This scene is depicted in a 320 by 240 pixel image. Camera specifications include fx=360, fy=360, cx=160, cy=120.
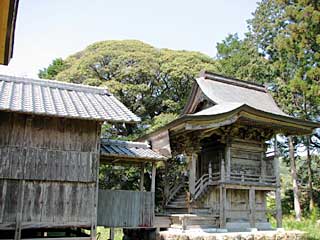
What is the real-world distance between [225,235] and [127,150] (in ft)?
14.3

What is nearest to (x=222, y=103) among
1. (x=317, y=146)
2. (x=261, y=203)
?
(x=261, y=203)

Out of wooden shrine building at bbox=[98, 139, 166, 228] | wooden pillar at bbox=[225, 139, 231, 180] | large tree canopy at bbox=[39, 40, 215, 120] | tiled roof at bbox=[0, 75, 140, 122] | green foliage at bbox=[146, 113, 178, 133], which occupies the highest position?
large tree canopy at bbox=[39, 40, 215, 120]

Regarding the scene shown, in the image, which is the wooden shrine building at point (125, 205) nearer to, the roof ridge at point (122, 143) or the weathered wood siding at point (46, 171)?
the roof ridge at point (122, 143)

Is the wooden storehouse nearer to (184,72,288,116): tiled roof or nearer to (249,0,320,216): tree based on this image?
(184,72,288,116): tiled roof

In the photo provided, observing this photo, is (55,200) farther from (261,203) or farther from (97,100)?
(261,203)

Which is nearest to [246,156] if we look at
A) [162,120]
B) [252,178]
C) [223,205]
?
[252,178]

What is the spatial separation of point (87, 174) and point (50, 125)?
177 centimetres

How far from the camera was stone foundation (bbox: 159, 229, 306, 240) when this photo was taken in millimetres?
11583

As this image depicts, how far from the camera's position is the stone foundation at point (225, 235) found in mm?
11583

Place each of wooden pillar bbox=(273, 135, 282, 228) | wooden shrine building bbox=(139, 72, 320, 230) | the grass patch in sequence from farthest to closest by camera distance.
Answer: the grass patch < wooden pillar bbox=(273, 135, 282, 228) < wooden shrine building bbox=(139, 72, 320, 230)

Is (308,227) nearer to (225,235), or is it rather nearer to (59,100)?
(225,235)

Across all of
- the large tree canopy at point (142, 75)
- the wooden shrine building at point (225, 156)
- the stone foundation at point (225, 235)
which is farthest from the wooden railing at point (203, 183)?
the large tree canopy at point (142, 75)

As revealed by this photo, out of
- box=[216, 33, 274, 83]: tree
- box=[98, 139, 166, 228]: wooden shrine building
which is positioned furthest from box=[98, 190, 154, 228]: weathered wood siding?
box=[216, 33, 274, 83]: tree

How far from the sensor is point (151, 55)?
2431 cm
